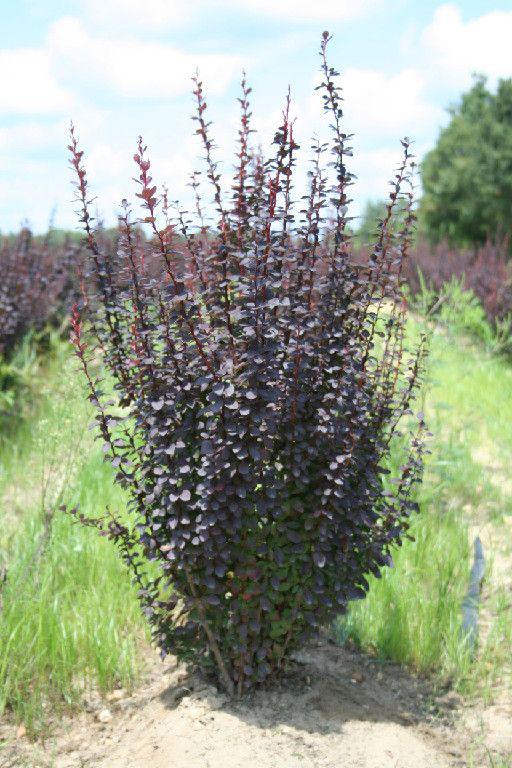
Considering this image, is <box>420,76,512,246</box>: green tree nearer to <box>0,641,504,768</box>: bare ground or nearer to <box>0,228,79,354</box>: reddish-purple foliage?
<box>0,228,79,354</box>: reddish-purple foliage

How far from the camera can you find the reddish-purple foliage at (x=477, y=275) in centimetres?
1002

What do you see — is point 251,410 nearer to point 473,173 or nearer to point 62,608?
point 62,608

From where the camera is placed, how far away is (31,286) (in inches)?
325

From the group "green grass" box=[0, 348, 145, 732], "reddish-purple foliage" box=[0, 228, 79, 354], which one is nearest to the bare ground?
"green grass" box=[0, 348, 145, 732]

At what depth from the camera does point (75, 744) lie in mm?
3113

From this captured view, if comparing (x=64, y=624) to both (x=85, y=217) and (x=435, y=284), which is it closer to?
(x=85, y=217)

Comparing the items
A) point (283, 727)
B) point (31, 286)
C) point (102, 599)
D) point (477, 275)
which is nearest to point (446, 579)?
point (283, 727)

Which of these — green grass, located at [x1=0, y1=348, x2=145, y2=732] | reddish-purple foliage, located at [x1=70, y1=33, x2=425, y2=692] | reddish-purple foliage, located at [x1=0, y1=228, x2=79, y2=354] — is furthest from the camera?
reddish-purple foliage, located at [x1=0, y1=228, x2=79, y2=354]

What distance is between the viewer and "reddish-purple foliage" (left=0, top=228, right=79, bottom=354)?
7426 mm

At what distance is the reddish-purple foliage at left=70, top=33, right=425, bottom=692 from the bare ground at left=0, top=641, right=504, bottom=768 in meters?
0.19

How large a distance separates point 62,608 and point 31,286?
5214mm

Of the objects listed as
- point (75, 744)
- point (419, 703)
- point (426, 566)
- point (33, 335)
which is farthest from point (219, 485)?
point (33, 335)

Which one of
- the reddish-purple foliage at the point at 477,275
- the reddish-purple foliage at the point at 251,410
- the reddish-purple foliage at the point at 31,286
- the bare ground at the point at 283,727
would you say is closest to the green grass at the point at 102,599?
the bare ground at the point at 283,727

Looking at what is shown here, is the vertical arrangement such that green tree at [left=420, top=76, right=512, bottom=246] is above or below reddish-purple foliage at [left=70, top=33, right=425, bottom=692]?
above
